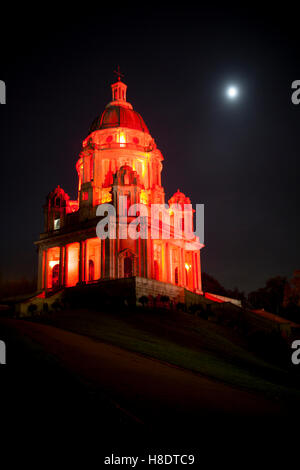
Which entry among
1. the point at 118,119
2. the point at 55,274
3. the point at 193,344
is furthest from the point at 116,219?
the point at 193,344

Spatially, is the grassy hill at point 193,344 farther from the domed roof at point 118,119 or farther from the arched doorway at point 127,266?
the domed roof at point 118,119

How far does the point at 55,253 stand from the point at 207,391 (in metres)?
45.5

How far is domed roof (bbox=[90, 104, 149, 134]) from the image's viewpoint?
202 feet

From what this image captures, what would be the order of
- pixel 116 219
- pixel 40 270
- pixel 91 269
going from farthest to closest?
pixel 40 270 → pixel 91 269 → pixel 116 219

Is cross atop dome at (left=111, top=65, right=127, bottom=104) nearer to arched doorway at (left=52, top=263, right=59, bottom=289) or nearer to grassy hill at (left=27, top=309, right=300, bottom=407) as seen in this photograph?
arched doorway at (left=52, top=263, right=59, bottom=289)

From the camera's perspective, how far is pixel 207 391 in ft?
43.2

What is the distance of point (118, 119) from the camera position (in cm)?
6172

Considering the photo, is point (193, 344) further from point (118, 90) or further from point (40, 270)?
point (118, 90)

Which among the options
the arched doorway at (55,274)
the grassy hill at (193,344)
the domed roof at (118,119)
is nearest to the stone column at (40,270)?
the arched doorway at (55,274)

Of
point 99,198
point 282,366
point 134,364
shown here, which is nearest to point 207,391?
point 134,364

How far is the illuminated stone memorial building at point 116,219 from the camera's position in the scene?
49312mm

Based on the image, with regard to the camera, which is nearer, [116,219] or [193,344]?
[193,344]

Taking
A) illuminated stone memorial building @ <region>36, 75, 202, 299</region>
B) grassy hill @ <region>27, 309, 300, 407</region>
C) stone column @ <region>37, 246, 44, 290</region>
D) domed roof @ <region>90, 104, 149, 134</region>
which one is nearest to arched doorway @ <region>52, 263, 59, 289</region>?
illuminated stone memorial building @ <region>36, 75, 202, 299</region>

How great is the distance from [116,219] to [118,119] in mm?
18836
